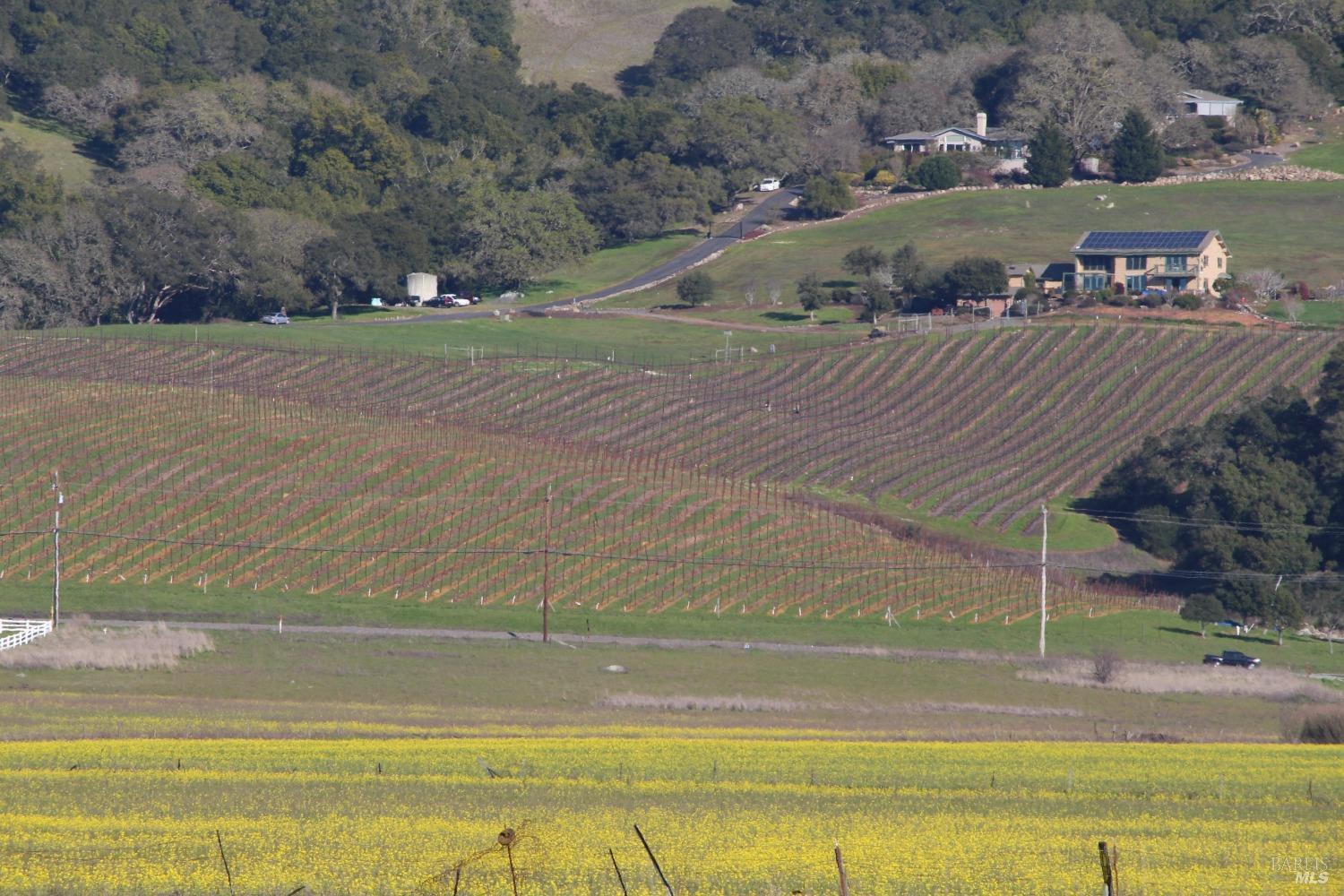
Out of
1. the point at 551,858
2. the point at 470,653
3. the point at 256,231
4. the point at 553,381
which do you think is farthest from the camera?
the point at 256,231

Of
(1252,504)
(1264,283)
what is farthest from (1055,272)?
(1252,504)

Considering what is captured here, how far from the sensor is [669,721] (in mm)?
52875

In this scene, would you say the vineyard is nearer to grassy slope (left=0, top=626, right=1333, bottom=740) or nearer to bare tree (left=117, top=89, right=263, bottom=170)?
grassy slope (left=0, top=626, right=1333, bottom=740)

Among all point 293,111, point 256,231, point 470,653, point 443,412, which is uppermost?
point 293,111

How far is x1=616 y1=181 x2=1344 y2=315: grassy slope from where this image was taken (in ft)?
498

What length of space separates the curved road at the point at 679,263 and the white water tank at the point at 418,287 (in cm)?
482

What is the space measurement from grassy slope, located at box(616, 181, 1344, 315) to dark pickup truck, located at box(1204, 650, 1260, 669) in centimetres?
7273

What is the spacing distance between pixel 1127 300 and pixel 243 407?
216 ft

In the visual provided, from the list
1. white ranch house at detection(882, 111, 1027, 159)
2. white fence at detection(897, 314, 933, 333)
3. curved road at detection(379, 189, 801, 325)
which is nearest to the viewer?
white fence at detection(897, 314, 933, 333)

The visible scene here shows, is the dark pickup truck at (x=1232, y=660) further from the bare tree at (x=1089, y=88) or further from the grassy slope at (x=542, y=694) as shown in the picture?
the bare tree at (x=1089, y=88)

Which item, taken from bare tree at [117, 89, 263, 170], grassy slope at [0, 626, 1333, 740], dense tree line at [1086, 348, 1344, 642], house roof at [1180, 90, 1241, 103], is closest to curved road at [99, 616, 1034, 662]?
grassy slope at [0, 626, 1333, 740]

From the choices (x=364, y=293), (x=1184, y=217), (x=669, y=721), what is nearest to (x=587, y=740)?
(x=669, y=721)

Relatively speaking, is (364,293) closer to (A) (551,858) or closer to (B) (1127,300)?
(B) (1127,300)

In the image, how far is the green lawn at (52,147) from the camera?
588 ft
